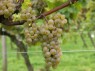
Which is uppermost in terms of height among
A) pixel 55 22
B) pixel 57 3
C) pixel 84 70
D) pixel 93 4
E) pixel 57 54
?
pixel 93 4

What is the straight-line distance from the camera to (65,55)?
37.2ft

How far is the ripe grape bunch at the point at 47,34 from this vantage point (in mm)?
1037

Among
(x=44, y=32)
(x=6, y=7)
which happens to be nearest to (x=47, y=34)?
(x=44, y=32)

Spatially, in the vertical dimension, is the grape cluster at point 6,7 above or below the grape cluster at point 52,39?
above

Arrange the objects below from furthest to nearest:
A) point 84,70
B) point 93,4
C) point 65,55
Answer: point 65,55
point 84,70
point 93,4

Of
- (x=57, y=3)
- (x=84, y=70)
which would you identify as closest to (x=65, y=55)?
(x=84, y=70)

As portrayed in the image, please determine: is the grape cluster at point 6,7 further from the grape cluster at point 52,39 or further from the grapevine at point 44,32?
the grape cluster at point 52,39

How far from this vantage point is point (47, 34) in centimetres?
104

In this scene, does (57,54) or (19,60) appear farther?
(19,60)

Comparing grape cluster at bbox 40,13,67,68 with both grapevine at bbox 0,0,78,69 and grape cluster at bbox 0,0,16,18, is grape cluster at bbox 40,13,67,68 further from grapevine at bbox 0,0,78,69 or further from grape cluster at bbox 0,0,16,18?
grape cluster at bbox 0,0,16,18

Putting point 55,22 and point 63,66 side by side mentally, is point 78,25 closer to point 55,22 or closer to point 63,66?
point 63,66

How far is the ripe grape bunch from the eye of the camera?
1037mm

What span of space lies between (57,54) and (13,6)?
22cm

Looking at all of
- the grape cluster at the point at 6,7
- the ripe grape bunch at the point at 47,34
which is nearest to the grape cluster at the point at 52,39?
the ripe grape bunch at the point at 47,34
